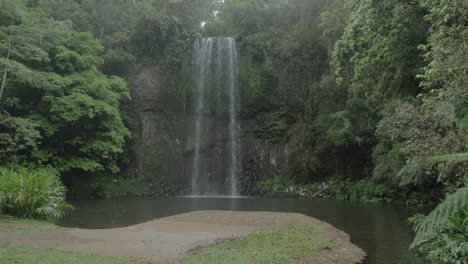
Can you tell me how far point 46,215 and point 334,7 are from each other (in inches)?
843

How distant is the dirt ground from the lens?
29.6 ft

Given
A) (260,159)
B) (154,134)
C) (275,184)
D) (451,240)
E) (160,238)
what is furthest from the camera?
(154,134)

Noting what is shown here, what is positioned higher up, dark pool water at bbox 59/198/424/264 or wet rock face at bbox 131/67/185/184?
wet rock face at bbox 131/67/185/184

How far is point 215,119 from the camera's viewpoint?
Result: 1297 inches

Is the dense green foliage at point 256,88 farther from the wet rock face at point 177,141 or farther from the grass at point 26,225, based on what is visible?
the grass at point 26,225

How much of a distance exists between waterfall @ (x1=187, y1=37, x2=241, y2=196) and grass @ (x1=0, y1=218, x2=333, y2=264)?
767 inches

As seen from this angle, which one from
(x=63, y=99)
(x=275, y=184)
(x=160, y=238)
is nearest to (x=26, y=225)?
(x=160, y=238)

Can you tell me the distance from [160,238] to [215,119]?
22.6 m

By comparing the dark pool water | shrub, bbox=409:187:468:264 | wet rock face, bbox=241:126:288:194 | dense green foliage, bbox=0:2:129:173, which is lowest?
the dark pool water

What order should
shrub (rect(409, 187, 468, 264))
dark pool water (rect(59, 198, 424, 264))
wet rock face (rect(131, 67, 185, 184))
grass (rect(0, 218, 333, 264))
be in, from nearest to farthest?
shrub (rect(409, 187, 468, 264)) < grass (rect(0, 218, 333, 264)) < dark pool water (rect(59, 198, 424, 264)) < wet rock face (rect(131, 67, 185, 184))

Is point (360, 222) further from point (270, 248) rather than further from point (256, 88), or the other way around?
point (256, 88)

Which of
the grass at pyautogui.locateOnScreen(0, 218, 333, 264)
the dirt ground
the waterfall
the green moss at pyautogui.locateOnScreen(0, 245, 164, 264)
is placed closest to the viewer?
the green moss at pyautogui.locateOnScreen(0, 245, 164, 264)

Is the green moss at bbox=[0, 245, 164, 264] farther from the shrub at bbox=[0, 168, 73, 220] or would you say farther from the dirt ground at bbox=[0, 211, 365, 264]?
the shrub at bbox=[0, 168, 73, 220]

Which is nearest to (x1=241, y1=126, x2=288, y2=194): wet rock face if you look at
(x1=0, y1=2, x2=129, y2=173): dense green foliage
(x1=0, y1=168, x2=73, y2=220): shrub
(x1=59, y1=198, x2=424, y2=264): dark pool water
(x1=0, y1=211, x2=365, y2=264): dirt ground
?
(x1=0, y1=2, x2=129, y2=173): dense green foliage
